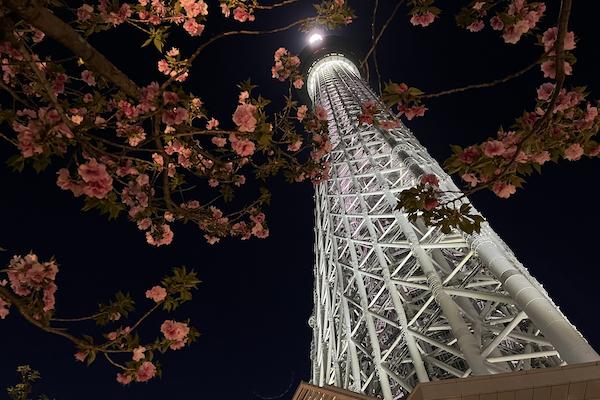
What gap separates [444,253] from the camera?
39.2ft

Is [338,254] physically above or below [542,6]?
above

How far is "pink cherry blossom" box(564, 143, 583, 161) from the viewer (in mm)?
4215

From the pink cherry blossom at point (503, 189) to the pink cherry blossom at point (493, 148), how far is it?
0.37 metres

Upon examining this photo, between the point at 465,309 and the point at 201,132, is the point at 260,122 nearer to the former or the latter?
the point at 201,132

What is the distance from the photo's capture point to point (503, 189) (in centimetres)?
440

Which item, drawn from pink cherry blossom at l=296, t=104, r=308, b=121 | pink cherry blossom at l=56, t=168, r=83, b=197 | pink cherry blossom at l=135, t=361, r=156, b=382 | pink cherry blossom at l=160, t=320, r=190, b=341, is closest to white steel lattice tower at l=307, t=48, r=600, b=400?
pink cherry blossom at l=296, t=104, r=308, b=121

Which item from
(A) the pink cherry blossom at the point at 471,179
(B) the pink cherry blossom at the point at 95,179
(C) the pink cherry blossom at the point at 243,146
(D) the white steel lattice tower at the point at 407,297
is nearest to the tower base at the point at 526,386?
(D) the white steel lattice tower at the point at 407,297

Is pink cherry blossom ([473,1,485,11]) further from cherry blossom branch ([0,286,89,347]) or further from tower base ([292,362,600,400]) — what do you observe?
cherry blossom branch ([0,286,89,347])

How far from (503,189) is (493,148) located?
0.54 m

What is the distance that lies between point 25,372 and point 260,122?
10038mm

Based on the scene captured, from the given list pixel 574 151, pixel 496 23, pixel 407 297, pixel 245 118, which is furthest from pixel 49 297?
pixel 407 297

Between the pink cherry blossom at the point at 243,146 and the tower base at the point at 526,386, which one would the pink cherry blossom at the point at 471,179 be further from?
the pink cherry blossom at the point at 243,146

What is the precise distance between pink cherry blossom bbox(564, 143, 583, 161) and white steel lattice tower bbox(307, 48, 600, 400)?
3152 mm

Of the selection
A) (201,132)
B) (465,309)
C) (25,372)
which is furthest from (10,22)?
(25,372)
